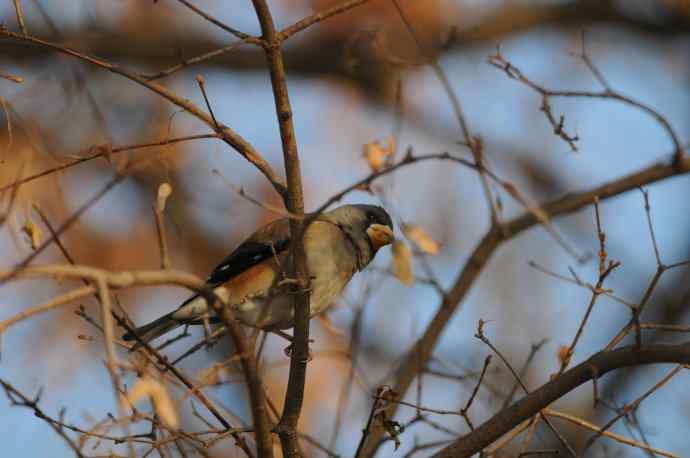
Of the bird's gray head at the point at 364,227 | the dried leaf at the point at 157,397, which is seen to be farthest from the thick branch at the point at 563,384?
the bird's gray head at the point at 364,227

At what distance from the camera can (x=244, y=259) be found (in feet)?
16.4

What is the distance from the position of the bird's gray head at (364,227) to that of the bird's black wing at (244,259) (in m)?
0.39

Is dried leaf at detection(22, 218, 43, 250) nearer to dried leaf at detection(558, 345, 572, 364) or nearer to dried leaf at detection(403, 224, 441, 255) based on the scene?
dried leaf at detection(403, 224, 441, 255)

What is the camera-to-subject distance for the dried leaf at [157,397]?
2156mm

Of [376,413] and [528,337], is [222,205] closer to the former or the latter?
[528,337]

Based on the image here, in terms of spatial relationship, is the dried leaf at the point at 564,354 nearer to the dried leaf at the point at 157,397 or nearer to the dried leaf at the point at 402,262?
the dried leaf at the point at 402,262

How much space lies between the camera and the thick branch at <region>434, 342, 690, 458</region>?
292cm

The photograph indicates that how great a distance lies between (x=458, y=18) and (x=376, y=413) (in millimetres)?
8616

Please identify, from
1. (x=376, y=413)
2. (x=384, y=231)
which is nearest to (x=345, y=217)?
(x=384, y=231)

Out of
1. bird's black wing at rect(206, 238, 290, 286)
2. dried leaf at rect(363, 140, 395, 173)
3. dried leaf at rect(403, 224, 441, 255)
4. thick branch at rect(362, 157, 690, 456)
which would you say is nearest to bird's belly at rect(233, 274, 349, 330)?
bird's black wing at rect(206, 238, 290, 286)

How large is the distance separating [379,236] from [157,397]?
10.6 ft

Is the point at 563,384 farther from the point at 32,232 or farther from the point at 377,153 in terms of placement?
the point at 32,232

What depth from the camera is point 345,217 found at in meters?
5.43

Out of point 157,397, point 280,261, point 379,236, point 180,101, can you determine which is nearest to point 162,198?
point 157,397
